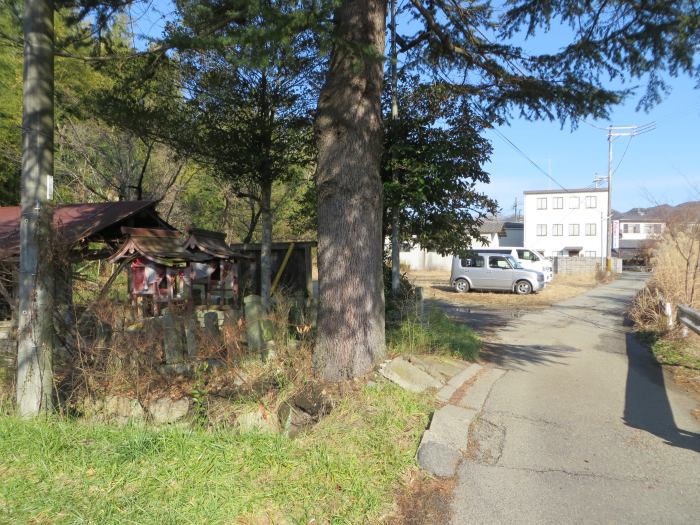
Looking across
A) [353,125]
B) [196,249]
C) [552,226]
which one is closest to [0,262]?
[196,249]

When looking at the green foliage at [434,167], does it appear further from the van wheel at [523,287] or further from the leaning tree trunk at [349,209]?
the van wheel at [523,287]

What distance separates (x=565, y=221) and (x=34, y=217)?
57745 millimetres

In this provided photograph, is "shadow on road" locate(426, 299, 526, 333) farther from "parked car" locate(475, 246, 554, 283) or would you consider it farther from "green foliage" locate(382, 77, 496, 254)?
"parked car" locate(475, 246, 554, 283)

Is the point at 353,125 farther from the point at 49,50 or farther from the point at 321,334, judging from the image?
the point at 49,50

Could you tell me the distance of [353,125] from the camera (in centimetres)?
615

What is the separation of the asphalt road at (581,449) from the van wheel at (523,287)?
14.5 meters

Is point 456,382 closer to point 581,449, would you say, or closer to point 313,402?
point 581,449

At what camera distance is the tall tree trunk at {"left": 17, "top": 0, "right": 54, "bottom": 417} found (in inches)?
195

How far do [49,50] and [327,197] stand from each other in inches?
125

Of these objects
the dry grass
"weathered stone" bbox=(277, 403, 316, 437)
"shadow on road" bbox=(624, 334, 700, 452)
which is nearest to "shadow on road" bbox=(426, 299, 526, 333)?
the dry grass

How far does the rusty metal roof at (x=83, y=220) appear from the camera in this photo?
9.77 m

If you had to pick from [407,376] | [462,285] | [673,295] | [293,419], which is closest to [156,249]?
[407,376]

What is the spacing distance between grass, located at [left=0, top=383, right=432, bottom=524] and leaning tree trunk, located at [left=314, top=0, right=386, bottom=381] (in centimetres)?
117

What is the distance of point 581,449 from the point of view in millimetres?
4668
